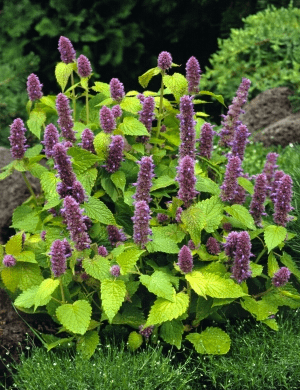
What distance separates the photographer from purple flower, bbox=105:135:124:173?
311 centimetres

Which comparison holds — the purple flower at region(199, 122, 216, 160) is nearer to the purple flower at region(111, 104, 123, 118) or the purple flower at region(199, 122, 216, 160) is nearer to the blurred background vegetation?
the purple flower at region(111, 104, 123, 118)

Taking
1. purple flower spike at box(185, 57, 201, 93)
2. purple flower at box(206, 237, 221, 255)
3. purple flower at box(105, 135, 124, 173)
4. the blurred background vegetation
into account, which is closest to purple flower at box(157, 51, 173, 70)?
purple flower spike at box(185, 57, 201, 93)

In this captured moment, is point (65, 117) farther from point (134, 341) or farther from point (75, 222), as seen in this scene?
point (134, 341)

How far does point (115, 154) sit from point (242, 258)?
2.89ft

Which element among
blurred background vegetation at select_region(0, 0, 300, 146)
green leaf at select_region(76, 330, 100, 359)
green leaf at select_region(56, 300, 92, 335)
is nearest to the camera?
green leaf at select_region(56, 300, 92, 335)

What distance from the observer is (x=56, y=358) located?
3.19 m

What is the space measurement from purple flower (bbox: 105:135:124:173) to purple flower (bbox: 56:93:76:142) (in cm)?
34

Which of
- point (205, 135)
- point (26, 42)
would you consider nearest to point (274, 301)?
point (205, 135)

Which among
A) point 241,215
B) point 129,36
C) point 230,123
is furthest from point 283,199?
point 129,36

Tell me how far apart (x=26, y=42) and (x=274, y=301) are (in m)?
6.06

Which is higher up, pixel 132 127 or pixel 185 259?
pixel 132 127

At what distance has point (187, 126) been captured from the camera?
10.3ft

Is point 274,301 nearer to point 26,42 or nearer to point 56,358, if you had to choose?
point 56,358

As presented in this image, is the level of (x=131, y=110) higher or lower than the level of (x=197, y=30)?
lower
